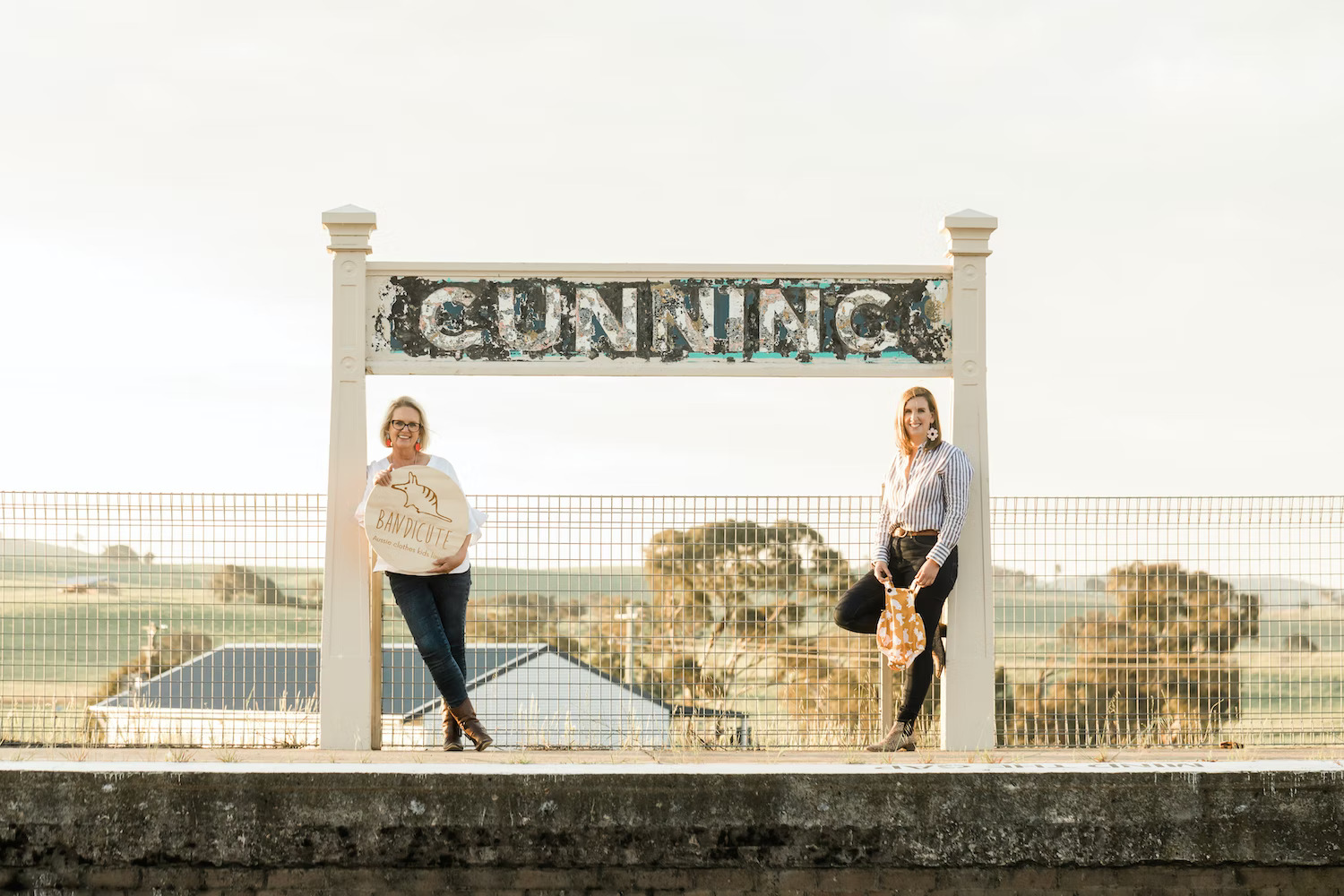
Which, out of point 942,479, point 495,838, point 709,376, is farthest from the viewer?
point 709,376

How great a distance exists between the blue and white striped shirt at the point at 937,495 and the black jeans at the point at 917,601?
0.10m

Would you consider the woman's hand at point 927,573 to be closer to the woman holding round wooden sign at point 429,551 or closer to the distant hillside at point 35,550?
the woman holding round wooden sign at point 429,551

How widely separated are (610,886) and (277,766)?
1449 mm

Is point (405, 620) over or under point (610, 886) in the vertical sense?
over

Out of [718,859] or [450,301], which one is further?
[450,301]

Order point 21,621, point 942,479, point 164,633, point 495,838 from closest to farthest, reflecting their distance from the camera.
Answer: point 495,838 → point 942,479 → point 21,621 → point 164,633

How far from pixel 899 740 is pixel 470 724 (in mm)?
2483

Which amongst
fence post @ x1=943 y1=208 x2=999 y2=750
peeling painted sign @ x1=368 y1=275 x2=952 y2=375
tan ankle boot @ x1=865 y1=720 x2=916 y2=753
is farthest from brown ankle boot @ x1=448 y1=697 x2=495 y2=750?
fence post @ x1=943 y1=208 x2=999 y2=750

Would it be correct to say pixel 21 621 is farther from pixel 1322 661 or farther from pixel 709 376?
pixel 1322 661

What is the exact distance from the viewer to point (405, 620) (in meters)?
7.02

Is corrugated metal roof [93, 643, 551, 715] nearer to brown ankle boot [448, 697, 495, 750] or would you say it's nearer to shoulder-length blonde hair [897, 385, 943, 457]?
brown ankle boot [448, 697, 495, 750]

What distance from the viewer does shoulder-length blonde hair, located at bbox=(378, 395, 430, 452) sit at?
7062 mm

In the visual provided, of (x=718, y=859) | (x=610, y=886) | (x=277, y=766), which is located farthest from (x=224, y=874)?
(x=718, y=859)

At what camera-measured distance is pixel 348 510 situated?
23.9ft
